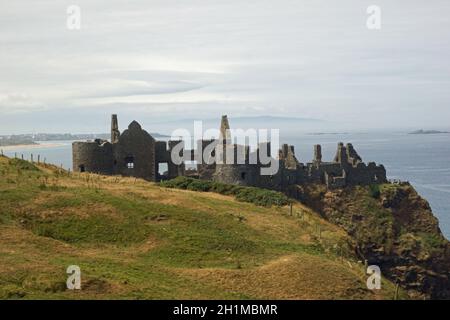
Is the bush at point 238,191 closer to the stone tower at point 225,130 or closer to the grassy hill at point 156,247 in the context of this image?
the grassy hill at point 156,247

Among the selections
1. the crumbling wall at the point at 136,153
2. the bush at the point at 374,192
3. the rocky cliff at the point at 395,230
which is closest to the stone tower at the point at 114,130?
the crumbling wall at the point at 136,153

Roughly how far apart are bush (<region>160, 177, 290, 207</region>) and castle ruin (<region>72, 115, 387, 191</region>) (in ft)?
11.2

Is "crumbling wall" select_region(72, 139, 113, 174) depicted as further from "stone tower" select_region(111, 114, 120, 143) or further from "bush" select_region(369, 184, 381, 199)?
"bush" select_region(369, 184, 381, 199)

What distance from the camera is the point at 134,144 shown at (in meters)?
59.7

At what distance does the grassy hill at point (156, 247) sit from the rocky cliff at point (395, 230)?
1254 centimetres

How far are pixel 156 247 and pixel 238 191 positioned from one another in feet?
61.4

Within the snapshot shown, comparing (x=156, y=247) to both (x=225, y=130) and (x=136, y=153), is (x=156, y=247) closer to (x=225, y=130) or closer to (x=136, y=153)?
(x=136, y=153)

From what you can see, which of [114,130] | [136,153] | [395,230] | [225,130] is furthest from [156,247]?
[395,230]

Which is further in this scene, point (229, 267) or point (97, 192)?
point (97, 192)

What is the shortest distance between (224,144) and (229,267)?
1088 inches

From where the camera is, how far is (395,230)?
5962 cm

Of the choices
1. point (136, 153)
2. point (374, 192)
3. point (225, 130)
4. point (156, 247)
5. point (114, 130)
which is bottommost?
point (156, 247)
